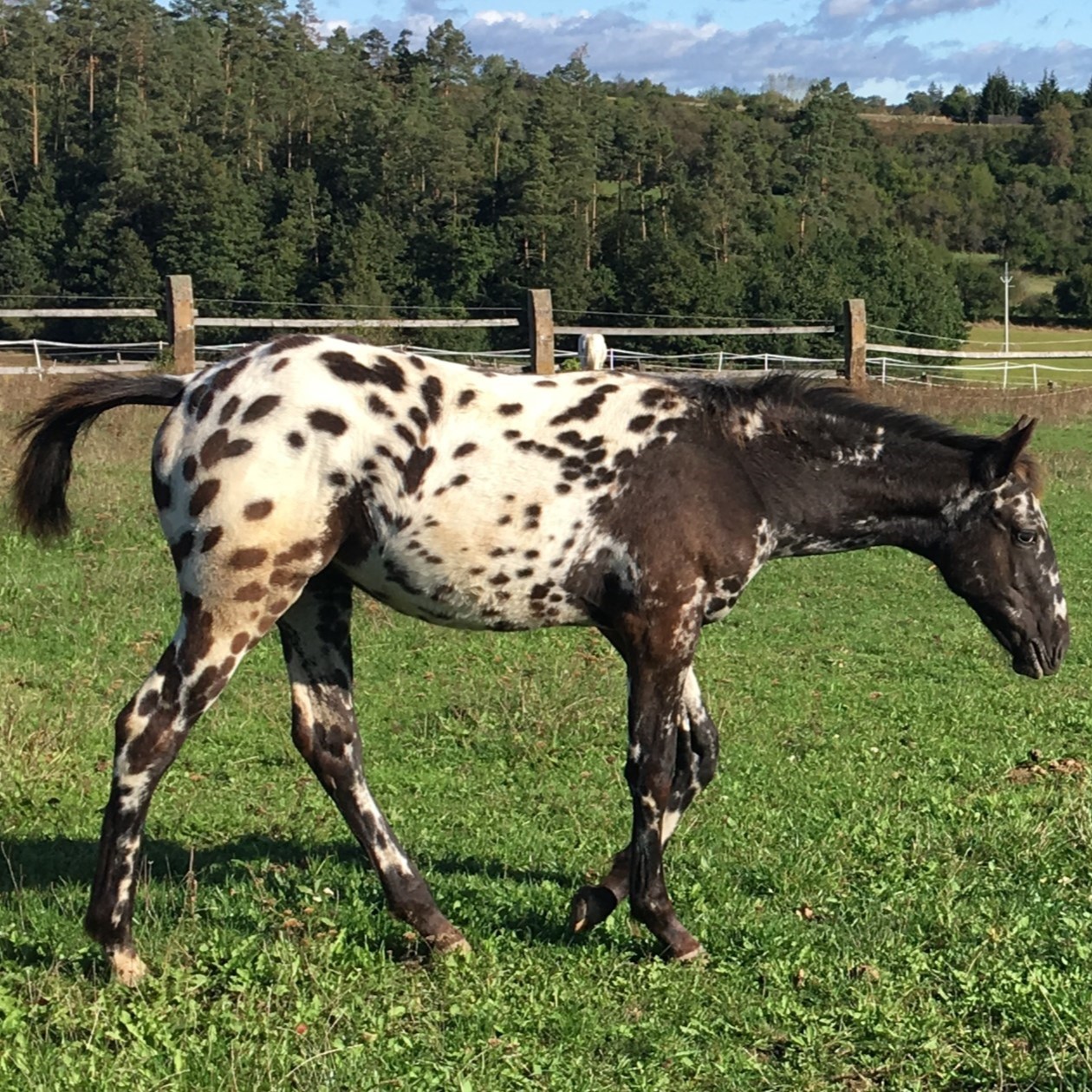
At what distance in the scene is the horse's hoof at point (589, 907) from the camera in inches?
175

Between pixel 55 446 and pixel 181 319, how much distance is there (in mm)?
12305

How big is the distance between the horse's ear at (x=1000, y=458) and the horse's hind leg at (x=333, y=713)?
235 centimetres

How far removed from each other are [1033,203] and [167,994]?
9040 centimetres

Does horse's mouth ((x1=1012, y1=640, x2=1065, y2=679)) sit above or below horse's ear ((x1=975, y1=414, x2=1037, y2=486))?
below

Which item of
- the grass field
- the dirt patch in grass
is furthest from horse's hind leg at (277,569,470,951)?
the dirt patch in grass

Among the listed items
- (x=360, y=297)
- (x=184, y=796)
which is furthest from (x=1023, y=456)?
(x=360, y=297)

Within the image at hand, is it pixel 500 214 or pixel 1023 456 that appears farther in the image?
pixel 500 214

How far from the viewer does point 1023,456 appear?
5.11 m

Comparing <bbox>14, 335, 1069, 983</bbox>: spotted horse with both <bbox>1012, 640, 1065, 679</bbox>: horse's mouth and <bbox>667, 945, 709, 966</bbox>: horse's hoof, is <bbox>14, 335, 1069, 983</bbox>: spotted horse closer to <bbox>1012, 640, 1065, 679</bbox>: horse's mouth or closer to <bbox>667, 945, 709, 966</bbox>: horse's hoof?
<bbox>667, 945, 709, 966</bbox>: horse's hoof

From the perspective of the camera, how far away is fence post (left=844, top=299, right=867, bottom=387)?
21.1 metres

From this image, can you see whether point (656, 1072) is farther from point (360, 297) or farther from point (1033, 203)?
point (1033, 203)

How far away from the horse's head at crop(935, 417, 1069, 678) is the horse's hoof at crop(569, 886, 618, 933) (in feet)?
5.95

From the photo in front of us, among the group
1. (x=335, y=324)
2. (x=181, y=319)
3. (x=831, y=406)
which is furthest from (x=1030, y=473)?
(x=335, y=324)

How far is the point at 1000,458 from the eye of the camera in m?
4.98
